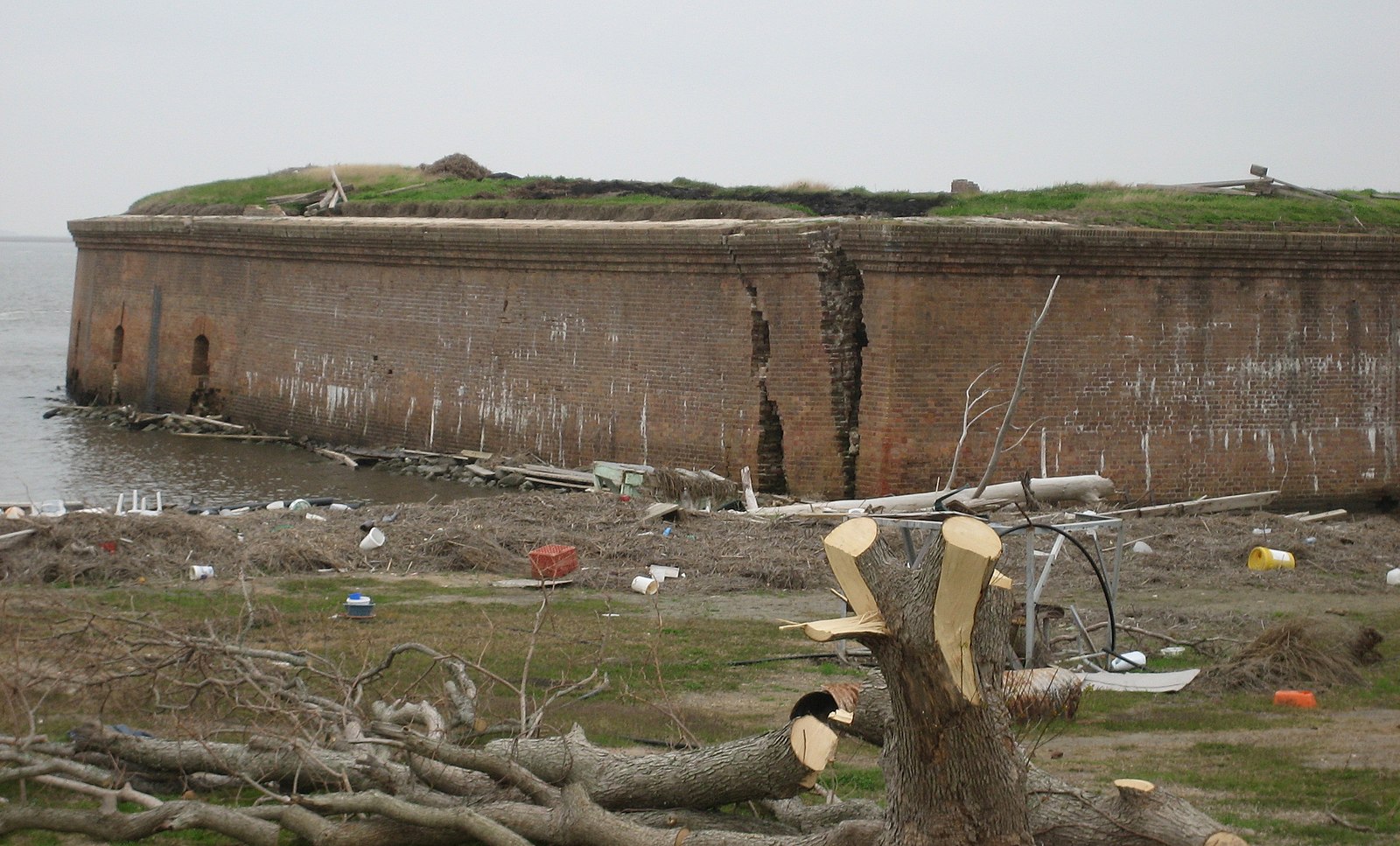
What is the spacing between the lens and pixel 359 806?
535 cm

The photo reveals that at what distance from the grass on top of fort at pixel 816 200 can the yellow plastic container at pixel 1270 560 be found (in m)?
5.88

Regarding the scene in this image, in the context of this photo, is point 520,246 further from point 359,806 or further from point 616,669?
point 359,806

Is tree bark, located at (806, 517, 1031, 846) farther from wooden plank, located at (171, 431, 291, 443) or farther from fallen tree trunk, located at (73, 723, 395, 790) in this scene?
wooden plank, located at (171, 431, 291, 443)

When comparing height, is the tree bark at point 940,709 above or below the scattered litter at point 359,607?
above

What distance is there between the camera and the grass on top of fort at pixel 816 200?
18.1 m

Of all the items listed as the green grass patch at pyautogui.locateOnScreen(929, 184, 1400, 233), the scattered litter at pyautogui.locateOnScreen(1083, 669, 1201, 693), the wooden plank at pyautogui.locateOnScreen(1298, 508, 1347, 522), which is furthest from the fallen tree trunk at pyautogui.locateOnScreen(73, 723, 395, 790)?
the green grass patch at pyautogui.locateOnScreen(929, 184, 1400, 233)

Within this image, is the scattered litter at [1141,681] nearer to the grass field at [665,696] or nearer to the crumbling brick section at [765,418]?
the grass field at [665,696]

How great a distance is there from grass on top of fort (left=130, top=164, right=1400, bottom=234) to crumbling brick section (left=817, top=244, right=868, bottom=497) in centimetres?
264

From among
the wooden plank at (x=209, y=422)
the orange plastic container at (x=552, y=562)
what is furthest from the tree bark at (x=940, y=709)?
the wooden plank at (x=209, y=422)

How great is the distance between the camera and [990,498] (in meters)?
14.4

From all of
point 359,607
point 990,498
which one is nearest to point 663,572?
point 359,607

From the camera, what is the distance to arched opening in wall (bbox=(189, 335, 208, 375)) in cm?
2605

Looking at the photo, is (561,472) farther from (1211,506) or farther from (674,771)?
(674,771)

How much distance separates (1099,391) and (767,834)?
12.0 metres
